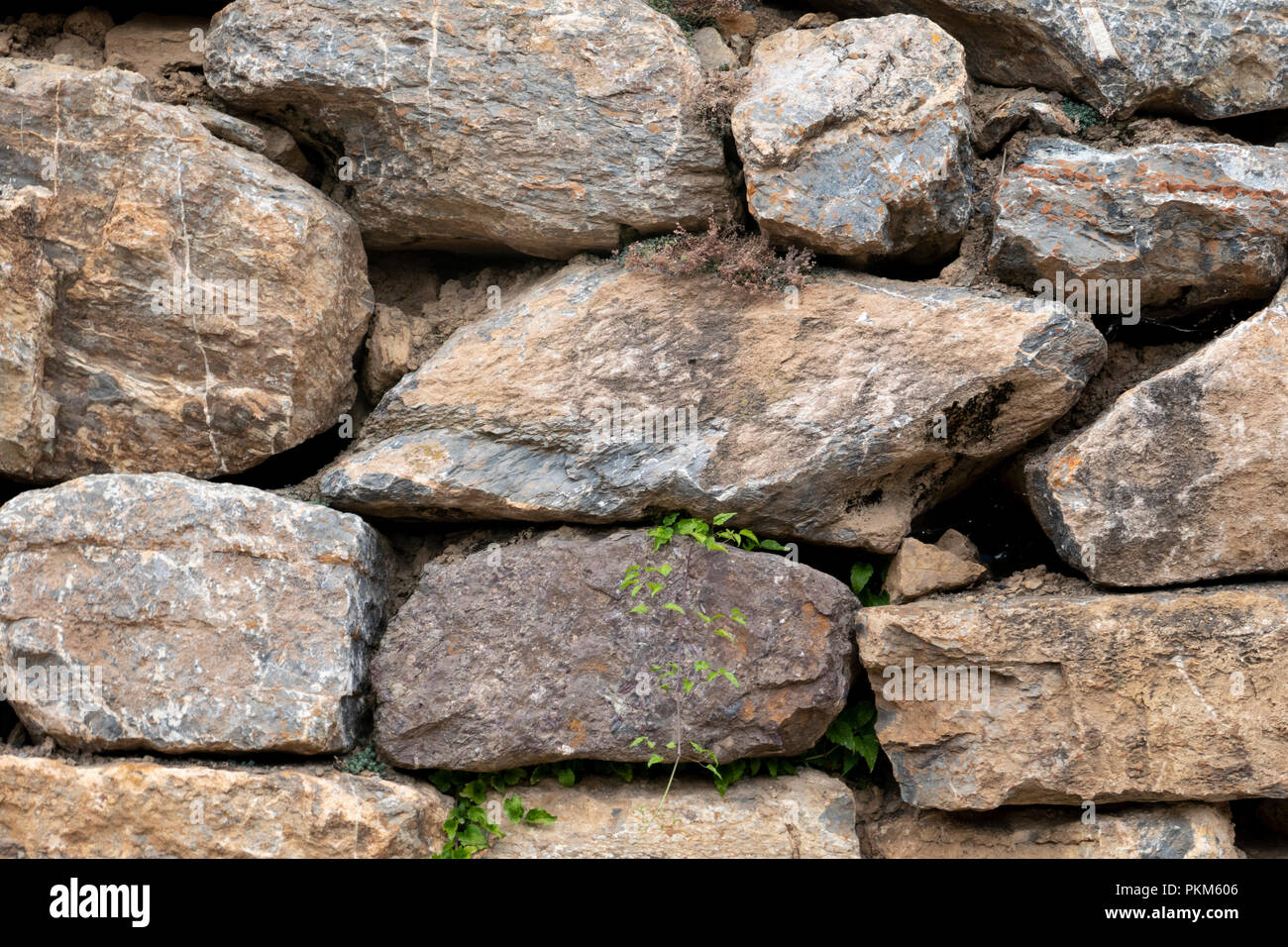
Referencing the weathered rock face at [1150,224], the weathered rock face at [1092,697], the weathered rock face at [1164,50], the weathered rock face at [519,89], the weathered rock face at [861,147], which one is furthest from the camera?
the weathered rock face at [519,89]

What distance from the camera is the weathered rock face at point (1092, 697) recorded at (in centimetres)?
415

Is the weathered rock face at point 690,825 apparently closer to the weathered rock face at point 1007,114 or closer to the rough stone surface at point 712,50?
the weathered rock face at point 1007,114

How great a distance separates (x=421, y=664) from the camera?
451 centimetres

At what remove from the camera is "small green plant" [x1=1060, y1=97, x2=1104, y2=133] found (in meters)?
4.78

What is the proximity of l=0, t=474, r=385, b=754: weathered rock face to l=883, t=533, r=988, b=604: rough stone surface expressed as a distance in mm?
2195

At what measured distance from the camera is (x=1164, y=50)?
4629 millimetres

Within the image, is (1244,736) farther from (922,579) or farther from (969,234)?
(969,234)

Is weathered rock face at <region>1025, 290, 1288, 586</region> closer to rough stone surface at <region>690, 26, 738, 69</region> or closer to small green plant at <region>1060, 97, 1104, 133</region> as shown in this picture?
small green plant at <region>1060, 97, 1104, 133</region>

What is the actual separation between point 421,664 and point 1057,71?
3.60m
